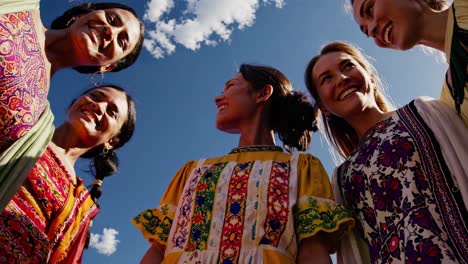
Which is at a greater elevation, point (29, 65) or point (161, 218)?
point (29, 65)

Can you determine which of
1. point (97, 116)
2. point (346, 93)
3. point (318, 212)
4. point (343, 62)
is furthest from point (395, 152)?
point (97, 116)

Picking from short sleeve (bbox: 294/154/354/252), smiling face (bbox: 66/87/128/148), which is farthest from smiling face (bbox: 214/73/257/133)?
smiling face (bbox: 66/87/128/148)

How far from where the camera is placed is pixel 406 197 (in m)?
1.91

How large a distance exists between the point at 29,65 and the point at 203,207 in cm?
105

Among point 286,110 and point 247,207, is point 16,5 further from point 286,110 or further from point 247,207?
point 286,110

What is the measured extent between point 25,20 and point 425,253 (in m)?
1.88

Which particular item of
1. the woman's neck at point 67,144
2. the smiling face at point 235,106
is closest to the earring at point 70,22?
the woman's neck at point 67,144

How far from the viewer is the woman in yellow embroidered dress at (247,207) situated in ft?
6.91

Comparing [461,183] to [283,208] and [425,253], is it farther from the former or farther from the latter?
[283,208]

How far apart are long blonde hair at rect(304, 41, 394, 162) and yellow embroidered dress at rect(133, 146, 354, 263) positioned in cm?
50

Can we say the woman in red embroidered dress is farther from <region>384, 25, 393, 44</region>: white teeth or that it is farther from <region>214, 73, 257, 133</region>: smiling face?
<region>384, 25, 393, 44</region>: white teeth

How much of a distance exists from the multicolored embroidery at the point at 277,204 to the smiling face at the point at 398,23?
828mm

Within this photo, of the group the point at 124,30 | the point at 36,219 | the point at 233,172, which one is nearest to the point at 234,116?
the point at 233,172

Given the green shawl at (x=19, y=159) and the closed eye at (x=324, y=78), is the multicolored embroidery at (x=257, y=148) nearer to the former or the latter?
the closed eye at (x=324, y=78)
